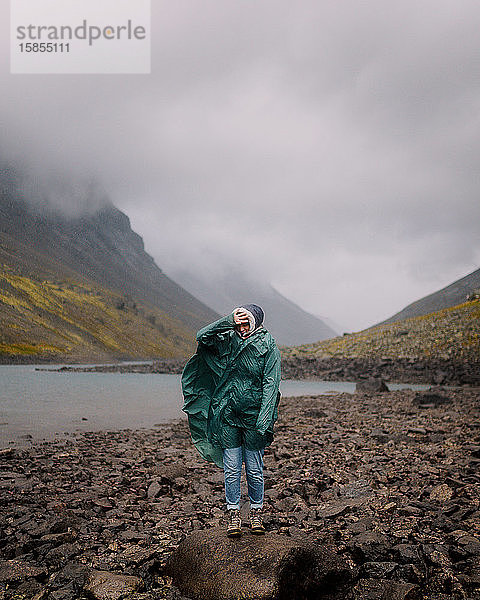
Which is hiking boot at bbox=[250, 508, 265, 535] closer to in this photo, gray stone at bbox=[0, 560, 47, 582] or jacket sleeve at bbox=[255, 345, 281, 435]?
jacket sleeve at bbox=[255, 345, 281, 435]

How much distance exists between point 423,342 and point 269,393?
239ft

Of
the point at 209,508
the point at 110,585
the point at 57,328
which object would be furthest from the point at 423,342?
the point at 57,328

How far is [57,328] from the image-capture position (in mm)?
145250

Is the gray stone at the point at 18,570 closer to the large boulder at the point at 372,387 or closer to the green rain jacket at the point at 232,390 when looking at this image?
the green rain jacket at the point at 232,390

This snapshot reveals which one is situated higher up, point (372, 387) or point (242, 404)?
point (242, 404)

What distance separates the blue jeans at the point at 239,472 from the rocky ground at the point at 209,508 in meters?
1.41

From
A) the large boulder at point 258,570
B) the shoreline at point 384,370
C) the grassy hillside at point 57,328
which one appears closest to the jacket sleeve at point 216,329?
Result: the large boulder at point 258,570

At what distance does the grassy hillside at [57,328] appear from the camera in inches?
4537

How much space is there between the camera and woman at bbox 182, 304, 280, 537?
6.56 metres

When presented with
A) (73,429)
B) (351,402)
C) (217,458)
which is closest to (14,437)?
(73,429)

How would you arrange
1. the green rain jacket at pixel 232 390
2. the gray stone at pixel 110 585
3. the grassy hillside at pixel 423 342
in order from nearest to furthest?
the gray stone at pixel 110 585 < the green rain jacket at pixel 232 390 < the grassy hillside at pixel 423 342

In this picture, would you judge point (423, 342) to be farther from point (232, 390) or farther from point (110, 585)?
point (110, 585)

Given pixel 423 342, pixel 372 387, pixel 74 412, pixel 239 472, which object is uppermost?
pixel 239 472

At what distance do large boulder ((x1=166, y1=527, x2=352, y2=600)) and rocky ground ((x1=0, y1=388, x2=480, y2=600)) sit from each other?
0.94 feet
